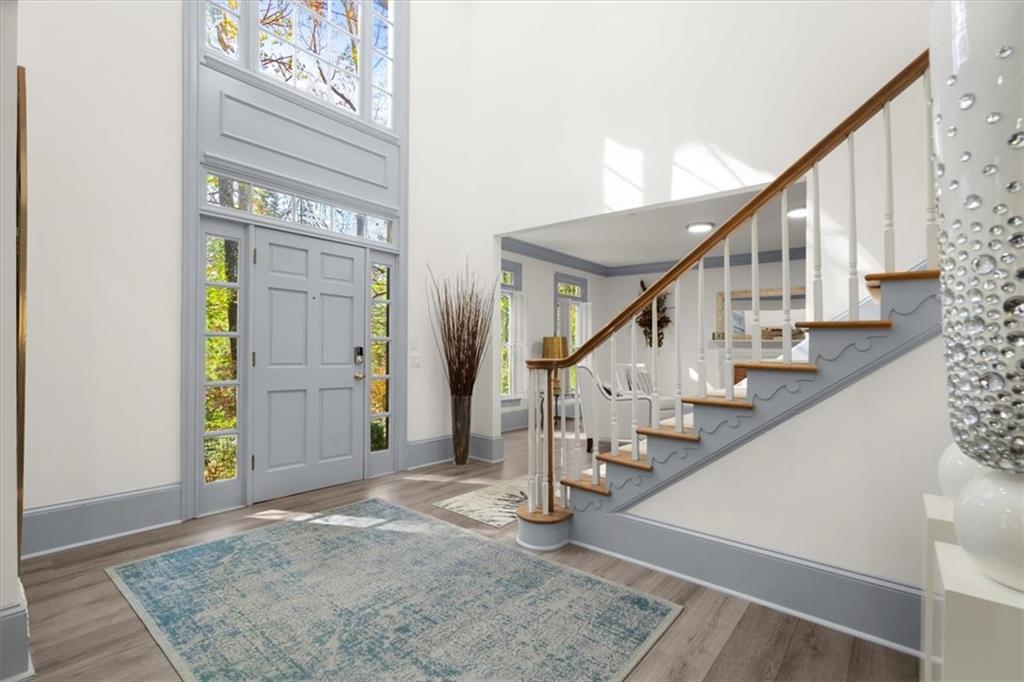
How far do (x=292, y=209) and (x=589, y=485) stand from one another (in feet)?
9.91

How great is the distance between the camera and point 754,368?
228 centimetres

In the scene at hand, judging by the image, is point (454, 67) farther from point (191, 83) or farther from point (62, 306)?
point (62, 306)

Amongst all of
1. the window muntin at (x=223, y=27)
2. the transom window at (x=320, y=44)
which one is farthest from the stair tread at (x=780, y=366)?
the window muntin at (x=223, y=27)

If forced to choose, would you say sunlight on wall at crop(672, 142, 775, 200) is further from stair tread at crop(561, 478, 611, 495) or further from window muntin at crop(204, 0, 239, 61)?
window muntin at crop(204, 0, 239, 61)

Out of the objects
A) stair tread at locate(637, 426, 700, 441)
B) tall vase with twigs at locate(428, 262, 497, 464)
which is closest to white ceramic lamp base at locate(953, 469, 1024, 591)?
stair tread at locate(637, 426, 700, 441)

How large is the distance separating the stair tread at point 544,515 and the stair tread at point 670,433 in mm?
680

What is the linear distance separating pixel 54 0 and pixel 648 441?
409 centimetres

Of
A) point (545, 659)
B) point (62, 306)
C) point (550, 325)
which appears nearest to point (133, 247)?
point (62, 306)

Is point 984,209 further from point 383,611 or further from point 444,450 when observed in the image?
point 444,450

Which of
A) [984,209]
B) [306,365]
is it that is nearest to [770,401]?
[984,209]

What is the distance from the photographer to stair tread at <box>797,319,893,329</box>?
6.48 ft

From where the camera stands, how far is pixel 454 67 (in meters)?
5.18

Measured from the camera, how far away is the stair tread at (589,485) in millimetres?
2771

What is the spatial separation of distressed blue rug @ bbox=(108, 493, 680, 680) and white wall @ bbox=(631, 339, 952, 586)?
0.57 metres
